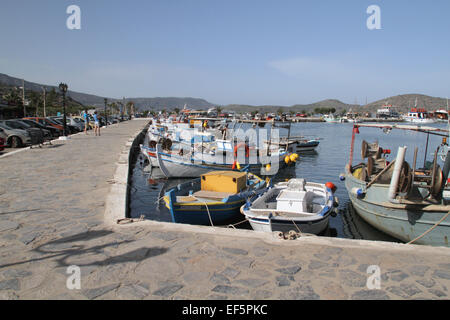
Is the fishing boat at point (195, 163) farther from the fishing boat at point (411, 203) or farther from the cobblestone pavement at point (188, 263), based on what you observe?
the cobblestone pavement at point (188, 263)

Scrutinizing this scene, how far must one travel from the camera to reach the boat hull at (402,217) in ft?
27.9

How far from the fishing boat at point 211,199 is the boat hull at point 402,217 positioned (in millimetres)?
3881

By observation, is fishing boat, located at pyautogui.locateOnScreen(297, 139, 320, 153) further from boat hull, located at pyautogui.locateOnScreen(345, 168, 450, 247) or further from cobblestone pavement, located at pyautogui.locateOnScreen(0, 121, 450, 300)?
cobblestone pavement, located at pyautogui.locateOnScreen(0, 121, 450, 300)

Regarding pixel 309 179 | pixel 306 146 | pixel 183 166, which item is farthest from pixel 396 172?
pixel 306 146

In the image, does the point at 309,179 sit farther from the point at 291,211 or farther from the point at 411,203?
the point at 411,203

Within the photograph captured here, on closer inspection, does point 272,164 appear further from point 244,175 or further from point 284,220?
point 284,220

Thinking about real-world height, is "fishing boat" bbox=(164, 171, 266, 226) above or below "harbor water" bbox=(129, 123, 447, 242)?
above

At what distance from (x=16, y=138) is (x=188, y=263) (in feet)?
70.7

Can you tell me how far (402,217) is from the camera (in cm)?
927

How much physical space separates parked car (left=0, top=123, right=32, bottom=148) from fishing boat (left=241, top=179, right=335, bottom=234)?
17.9 m

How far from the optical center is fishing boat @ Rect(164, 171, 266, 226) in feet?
32.8

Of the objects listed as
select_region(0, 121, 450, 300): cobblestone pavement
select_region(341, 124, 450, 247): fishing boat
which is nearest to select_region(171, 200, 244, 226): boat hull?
select_region(0, 121, 450, 300): cobblestone pavement

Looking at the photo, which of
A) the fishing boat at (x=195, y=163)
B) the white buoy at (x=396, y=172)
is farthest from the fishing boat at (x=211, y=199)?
the fishing boat at (x=195, y=163)
